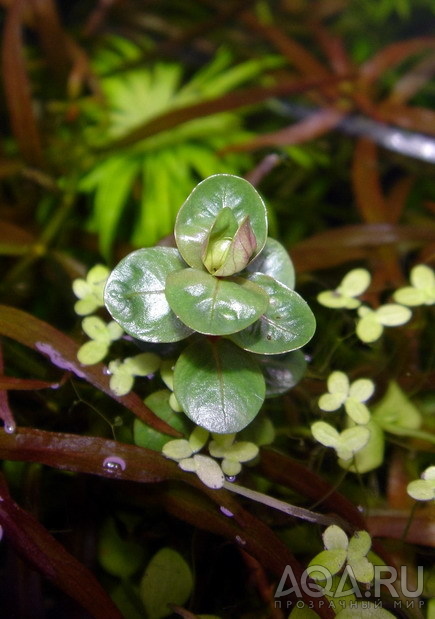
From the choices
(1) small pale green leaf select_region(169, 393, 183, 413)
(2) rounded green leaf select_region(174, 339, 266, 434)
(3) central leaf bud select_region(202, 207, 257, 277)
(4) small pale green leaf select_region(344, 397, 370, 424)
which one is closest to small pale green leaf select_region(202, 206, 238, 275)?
(3) central leaf bud select_region(202, 207, 257, 277)

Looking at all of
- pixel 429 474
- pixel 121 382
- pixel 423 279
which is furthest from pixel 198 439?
pixel 423 279

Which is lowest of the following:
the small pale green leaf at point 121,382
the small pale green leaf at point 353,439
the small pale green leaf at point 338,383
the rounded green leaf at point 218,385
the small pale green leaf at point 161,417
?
the small pale green leaf at point 353,439

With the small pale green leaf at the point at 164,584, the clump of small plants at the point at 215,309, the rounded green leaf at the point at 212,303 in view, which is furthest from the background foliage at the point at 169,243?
the rounded green leaf at the point at 212,303

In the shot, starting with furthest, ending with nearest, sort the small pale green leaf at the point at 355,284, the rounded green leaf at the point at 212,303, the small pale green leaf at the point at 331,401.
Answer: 1. the small pale green leaf at the point at 355,284
2. the small pale green leaf at the point at 331,401
3. the rounded green leaf at the point at 212,303

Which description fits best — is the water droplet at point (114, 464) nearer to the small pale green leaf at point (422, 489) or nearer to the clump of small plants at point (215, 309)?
the clump of small plants at point (215, 309)

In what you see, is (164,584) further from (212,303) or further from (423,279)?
(423,279)

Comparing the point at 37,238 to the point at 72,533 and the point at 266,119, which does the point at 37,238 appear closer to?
the point at 72,533

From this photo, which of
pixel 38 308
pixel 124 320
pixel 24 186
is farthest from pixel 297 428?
pixel 24 186
